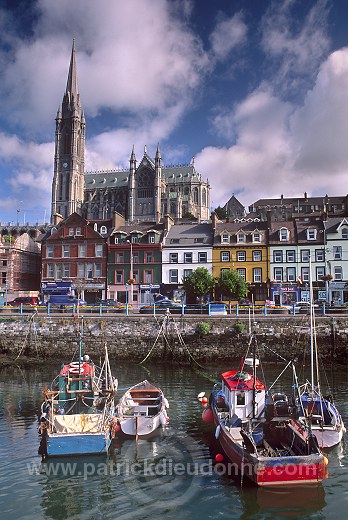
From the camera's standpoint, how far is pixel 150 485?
44.3 ft

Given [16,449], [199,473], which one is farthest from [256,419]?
[16,449]

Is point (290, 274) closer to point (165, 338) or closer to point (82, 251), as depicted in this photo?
point (165, 338)

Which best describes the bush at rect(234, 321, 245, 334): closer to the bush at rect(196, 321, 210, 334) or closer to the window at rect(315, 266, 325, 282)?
the bush at rect(196, 321, 210, 334)

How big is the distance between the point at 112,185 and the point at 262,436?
497ft

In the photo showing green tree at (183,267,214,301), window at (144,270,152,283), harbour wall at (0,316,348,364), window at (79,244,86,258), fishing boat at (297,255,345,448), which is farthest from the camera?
window at (79,244,86,258)

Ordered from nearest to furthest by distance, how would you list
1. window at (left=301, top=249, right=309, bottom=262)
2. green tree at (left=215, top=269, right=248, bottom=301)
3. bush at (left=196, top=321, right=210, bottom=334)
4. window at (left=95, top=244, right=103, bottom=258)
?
1. bush at (left=196, top=321, right=210, bottom=334)
2. green tree at (left=215, top=269, right=248, bottom=301)
3. window at (left=301, top=249, right=309, bottom=262)
4. window at (left=95, top=244, right=103, bottom=258)

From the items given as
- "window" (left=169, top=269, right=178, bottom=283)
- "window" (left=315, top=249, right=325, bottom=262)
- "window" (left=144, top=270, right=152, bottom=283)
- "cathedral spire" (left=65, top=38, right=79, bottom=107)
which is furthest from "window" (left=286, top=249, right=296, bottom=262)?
"cathedral spire" (left=65, top=38, right=79, bottom=107)

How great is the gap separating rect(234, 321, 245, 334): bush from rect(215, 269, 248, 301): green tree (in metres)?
17.1

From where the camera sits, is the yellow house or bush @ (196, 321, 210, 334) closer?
bush @ (196, 321, 210, 334)

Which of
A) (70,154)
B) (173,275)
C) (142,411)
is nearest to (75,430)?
(142,411)

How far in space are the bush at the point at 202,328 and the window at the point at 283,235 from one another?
26.7 meters

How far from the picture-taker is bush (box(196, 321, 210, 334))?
3657 centimetres

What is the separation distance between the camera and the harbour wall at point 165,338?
117ft

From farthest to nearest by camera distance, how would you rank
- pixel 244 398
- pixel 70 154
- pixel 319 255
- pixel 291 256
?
1. pixel 70 154
2. pixel 291 256
3. pixel 319 255
4. pixel 244 398
